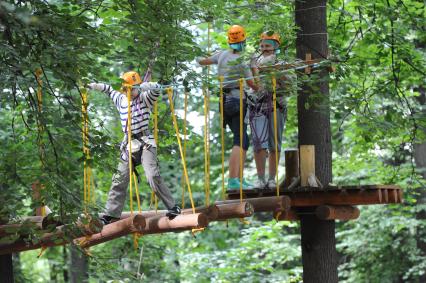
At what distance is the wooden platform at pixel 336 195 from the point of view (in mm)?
7484

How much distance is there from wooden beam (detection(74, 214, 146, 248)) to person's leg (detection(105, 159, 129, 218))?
23cm

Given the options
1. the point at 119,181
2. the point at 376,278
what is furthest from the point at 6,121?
the point at 376,278

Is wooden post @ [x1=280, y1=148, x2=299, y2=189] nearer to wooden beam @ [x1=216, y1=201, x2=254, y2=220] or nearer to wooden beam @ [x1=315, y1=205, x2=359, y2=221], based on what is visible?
wooden beam @ [x1=315, y1=205, x2=359, y2=221]

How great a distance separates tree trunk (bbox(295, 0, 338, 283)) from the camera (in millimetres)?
8180

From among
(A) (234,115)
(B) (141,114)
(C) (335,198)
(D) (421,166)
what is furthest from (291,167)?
(D) (421,166)

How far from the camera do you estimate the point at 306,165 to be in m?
7.93

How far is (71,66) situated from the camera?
6340 millimetres

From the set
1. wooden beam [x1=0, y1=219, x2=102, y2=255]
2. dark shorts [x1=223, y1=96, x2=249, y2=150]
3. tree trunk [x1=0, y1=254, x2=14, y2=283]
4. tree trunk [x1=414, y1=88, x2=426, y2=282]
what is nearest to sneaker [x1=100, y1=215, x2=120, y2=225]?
wooden beam [x1=0, y1=219, x2=102, y2=255]

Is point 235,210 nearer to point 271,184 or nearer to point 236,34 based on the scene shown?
point 271,184

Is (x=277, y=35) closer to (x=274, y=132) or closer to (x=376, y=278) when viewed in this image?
(x=274, y=132)

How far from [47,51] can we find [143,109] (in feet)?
4.17

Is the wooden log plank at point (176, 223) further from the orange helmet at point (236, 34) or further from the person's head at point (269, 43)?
the person's head at point (269, 43)

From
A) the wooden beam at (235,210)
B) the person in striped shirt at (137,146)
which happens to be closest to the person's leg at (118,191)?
the person in striped shirt at (137,146)

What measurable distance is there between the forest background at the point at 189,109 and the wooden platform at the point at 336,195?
47 centimetres
